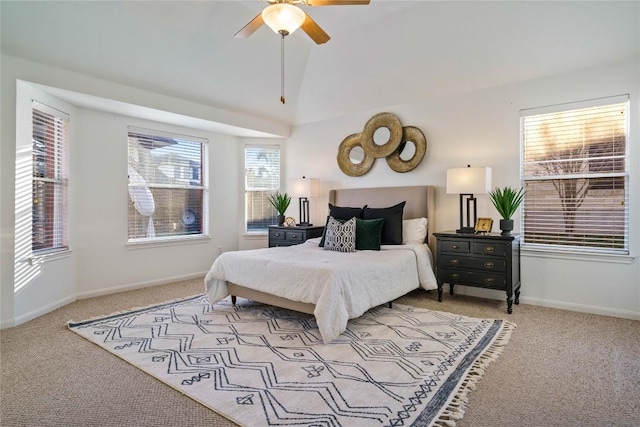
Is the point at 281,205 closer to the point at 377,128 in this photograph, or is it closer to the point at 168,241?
the point at 168,241

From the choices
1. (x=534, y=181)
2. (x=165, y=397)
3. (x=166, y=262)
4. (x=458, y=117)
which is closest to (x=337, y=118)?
(x=458, y=117)

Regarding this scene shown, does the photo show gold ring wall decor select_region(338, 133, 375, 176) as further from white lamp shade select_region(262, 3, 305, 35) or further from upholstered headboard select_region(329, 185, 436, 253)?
white lamp shade select_region(262, 3, 305, 35)

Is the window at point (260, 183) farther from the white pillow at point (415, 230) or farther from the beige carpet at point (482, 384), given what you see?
the beige carpet at point (482, 384)

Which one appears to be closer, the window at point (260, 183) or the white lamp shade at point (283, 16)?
the white lamp shade at point (283, 16)

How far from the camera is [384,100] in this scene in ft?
16.6

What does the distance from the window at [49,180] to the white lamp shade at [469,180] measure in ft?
14.9

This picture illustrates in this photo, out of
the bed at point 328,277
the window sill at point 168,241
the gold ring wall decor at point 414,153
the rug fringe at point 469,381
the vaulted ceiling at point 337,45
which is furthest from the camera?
the window sill at point 168,241

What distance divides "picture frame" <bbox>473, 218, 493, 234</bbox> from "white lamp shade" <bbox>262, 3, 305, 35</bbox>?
2922 mm

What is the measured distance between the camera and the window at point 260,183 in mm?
6391

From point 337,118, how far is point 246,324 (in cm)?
364

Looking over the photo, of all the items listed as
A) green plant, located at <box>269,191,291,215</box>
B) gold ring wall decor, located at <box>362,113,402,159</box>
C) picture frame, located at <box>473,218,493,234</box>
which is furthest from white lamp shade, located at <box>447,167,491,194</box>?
green plant, located at <box>269,191,291,215</box>

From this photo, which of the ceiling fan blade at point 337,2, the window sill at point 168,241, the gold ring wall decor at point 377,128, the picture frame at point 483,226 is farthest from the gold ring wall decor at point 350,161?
the ceiling fan blade at point 337,2

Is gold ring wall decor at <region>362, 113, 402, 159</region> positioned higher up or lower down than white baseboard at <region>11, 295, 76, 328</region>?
higher up

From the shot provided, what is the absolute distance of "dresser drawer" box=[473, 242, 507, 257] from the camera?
3.72 m
